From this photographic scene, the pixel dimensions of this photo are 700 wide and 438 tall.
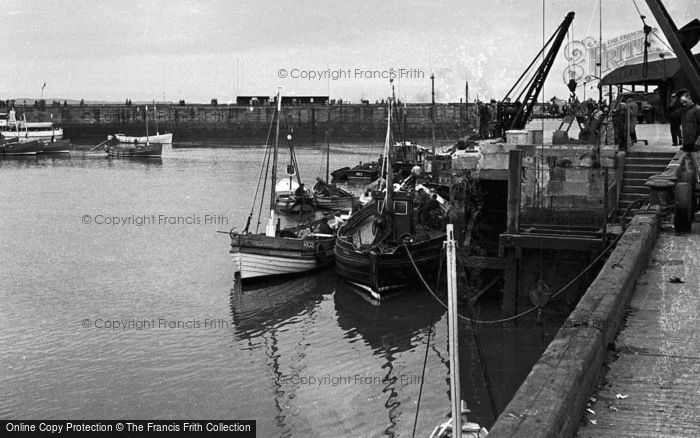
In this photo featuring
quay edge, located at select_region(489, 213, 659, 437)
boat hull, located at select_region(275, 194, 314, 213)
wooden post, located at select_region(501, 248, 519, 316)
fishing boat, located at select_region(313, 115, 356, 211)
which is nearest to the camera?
quay edge, located at select_region(489, 213, 659, 437)

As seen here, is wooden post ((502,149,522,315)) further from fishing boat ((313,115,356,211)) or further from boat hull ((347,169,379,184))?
boat hull ((347,169,379,184))

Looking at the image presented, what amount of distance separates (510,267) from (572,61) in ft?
54.6

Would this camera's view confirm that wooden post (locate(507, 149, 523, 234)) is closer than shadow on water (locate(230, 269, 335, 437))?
No

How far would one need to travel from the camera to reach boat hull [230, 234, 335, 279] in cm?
2483

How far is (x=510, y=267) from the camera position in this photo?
56.5ft

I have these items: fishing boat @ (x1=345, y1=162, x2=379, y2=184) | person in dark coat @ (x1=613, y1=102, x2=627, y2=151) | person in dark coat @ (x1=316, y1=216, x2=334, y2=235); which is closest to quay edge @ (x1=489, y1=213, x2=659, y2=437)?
person in dark coat @ (x1=613, y1=102, x2=627, y2=151)

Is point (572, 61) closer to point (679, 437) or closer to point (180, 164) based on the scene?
point (679, 437)

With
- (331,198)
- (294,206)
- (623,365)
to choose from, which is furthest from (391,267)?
(331,198)

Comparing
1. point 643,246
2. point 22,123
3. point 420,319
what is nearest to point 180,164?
point 22,123

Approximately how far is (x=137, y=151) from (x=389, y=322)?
228 ft

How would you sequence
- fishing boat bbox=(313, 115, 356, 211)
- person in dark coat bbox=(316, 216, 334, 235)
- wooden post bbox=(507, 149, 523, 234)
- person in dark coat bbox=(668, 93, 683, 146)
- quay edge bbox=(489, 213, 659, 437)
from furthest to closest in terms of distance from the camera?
Result: 1. fishing boat bbox=(313, 115, 356, 211)
2. person in dark coat bbox=(316, 216, 334, 235)
3. person in dark coat bbox=(668, 93, 683, 146)
4. wooden post bbox=(507, 149, 523, 234)
5. quay edge bbox=(489, 213, 659, 437)

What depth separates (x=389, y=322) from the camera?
834 inches

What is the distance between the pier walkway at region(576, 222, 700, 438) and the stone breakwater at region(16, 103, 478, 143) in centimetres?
10516

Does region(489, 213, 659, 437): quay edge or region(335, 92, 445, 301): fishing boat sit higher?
region(489, 213, 659, 437): quay edge
